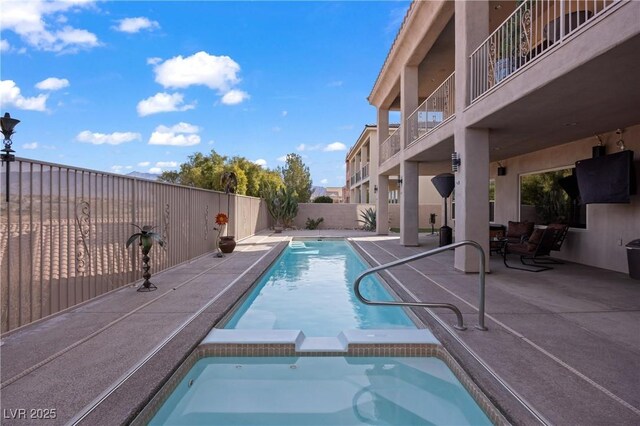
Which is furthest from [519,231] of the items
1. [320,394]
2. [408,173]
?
[320,394]

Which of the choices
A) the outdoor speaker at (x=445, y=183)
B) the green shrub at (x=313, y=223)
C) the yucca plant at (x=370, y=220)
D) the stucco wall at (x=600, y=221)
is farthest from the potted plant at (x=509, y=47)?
the green shrub at (x=313, y=223)

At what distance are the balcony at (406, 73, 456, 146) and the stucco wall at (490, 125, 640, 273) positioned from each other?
297cm

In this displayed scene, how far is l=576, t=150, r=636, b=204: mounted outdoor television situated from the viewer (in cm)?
725

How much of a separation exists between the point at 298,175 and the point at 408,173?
24228 millimetres

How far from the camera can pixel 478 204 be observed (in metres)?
7.30

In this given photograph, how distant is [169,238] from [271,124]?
31550mm

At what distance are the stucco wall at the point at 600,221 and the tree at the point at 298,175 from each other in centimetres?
2588

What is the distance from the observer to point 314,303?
645 centimetres

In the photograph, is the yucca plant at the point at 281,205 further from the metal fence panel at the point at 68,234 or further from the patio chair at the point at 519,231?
the metal fence panel at the point at 68,234

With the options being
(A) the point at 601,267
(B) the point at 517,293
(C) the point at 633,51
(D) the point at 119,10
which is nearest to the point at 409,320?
(B) the point at 517,293

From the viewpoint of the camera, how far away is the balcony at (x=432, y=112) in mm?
9805

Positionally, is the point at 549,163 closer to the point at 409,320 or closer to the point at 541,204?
the point at 541,204

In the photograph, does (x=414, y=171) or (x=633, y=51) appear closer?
(x=633, y=51)

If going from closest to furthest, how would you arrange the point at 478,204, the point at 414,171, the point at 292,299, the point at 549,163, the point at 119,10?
1. the point at 292,299
2. the point at 478,204
3. the point at 549,163
4. the point at 119,10
5. the point at 414,171
